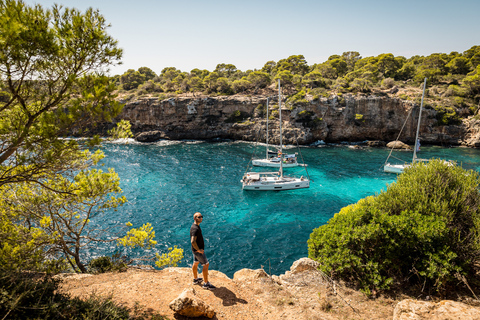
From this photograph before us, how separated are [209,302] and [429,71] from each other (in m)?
82.3

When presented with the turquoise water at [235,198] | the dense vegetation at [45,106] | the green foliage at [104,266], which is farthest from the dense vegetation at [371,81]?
the dense vegetation at [45,106]

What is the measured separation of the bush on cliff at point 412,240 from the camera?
8.58 metres

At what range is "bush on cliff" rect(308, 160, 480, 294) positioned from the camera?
8.58 metres

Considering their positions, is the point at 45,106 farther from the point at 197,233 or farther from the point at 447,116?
the point at 447,116

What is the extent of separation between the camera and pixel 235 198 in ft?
94.2

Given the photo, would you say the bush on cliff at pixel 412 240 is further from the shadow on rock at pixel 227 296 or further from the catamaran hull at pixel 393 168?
the catamaran hull at pixel 393 168

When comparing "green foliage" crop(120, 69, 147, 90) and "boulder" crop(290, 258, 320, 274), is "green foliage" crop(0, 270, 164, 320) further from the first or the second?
"green foliage" crop(120, 69, 147, 90)

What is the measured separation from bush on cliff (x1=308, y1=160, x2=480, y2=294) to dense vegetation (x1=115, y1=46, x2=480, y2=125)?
5162cm

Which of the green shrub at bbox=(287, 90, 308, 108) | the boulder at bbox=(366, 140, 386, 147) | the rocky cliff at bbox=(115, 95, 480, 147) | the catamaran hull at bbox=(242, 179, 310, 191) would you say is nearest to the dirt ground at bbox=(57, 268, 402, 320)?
the catamaran hull at bbox=(242, 179, 310, 191)

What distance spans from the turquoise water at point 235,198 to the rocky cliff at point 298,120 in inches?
270

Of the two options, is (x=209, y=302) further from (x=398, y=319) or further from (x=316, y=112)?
(x=316, y=112)

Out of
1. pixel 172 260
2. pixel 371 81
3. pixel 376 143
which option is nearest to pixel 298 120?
pixel 376 143

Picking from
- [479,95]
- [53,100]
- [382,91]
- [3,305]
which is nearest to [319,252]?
[3,305]

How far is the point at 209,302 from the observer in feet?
25.6
